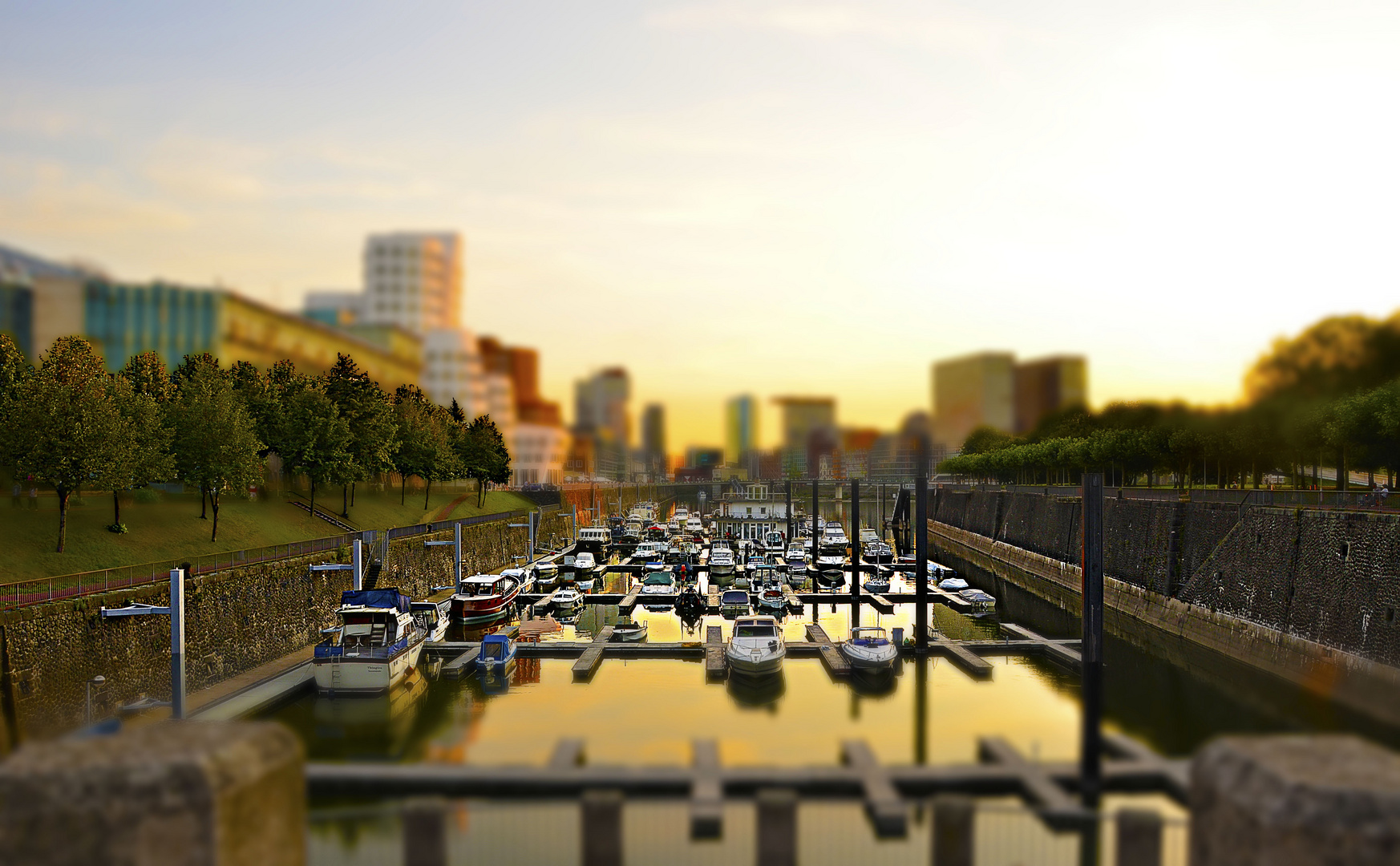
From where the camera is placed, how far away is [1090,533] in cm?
2492

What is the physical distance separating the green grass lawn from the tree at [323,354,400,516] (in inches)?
167

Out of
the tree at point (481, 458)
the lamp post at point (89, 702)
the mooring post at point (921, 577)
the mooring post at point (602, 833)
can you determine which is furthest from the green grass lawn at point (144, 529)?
the mooring post at point (921, 577)

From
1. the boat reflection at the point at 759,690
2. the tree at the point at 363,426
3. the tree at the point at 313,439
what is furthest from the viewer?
the tree at the point at 363,426

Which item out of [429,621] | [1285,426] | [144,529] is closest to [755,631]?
[429,621]

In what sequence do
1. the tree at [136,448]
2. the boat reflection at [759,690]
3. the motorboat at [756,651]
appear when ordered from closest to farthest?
the boat reflection at [759,690] → the motorboat at [756,651] → the tree at [136,448]

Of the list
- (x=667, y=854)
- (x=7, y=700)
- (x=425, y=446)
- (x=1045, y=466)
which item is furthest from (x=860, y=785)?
(x=1045, y=466)

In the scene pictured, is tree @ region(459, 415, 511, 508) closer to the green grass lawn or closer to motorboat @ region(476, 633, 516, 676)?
the green grass lawn

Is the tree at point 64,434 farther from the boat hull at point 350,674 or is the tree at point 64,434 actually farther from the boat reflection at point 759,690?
the boat reflection at point 759,690

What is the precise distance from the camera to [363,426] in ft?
244

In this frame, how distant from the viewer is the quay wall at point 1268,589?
32656 mm

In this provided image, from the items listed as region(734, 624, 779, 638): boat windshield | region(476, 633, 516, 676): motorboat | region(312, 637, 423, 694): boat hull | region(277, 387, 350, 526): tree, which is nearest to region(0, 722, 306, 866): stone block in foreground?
region(312, 637, 423, 694): boat hull

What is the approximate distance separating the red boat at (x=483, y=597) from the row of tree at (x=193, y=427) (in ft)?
46.6

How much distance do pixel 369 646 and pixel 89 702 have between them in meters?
9.67

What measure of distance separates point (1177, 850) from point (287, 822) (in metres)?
14.1
